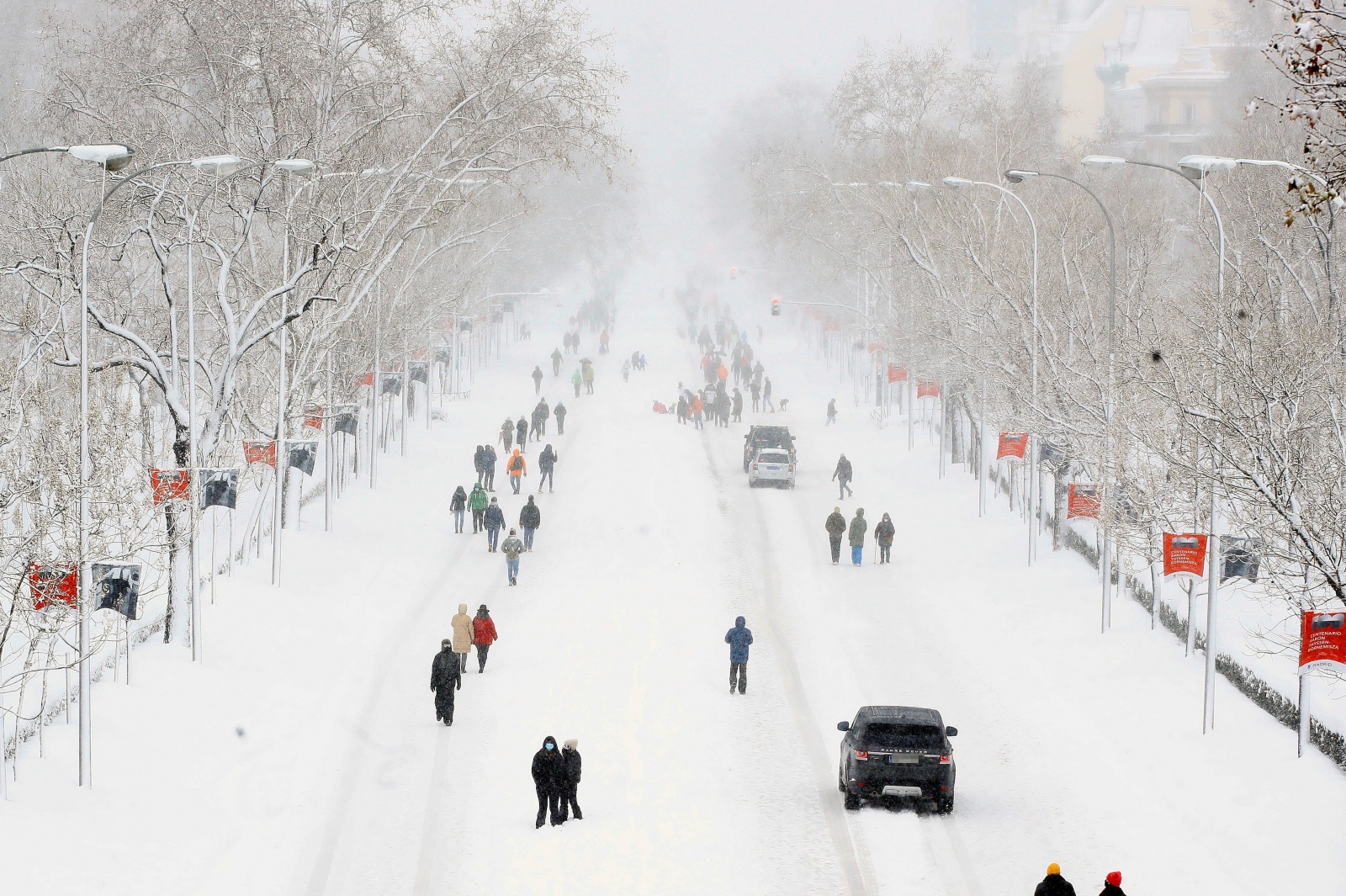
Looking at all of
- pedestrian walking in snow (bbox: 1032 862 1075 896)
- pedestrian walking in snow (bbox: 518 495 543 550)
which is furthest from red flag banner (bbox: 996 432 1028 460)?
pedestrian walking in snow (bbox: 1032 862 1075 896)

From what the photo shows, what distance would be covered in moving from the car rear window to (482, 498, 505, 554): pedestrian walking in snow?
55.0ft

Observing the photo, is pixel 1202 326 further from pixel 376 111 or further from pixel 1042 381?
pixel 376 111

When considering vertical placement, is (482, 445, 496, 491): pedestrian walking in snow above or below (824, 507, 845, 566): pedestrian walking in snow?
above

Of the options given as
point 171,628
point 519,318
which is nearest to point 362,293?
point 171,628

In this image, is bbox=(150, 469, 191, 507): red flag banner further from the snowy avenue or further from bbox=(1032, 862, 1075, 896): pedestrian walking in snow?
bbox=(1032, 862, 1075, 896): pedestrian walking in snow

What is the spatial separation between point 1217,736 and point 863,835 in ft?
19.5

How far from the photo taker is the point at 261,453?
92.0ft

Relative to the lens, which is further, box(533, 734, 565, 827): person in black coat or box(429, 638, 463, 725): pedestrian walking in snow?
box(429, 638, 463, 725): pedestrian walking in snow

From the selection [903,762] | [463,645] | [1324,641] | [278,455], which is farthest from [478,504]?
[1324,641]

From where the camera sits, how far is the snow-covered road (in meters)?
17.0

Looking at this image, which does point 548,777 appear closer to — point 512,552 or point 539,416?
point 512,552

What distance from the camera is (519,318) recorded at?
93.1m

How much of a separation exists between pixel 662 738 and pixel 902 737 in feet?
14.6

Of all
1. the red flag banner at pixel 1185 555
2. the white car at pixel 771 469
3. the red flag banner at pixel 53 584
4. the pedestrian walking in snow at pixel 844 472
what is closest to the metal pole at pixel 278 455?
the red flag banner at pixel 53 584
